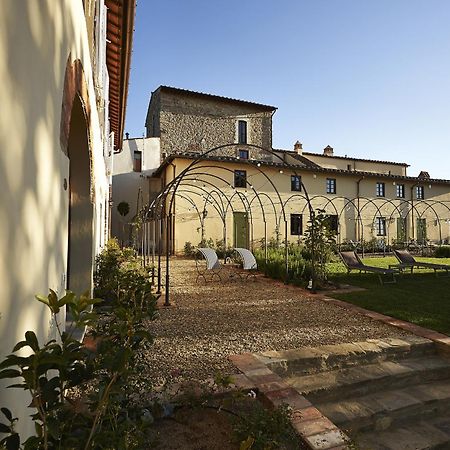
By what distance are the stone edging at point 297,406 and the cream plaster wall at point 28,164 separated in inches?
71.6

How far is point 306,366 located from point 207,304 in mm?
3086

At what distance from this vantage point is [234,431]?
2283 millimetres

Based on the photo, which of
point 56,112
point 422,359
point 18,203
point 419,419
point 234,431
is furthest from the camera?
point 422,359

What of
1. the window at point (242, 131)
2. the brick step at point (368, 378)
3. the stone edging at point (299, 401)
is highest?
the window at point (242, 131)

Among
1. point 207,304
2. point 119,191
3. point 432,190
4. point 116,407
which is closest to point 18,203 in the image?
point 116,407

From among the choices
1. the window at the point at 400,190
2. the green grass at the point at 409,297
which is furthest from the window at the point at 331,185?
the green grass at the point at 409,297

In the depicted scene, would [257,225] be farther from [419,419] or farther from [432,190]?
[419,419]

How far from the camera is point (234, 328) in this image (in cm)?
497

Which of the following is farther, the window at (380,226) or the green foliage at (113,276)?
the window at (380,226)

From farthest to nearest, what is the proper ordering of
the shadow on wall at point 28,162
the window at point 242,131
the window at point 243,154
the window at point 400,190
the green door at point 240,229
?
1. the window at point 242,131
2. the window at point 243,154
3. the window at point 400,190
4. the green door at point 240,229
5. the shadow on wall at point 28,162

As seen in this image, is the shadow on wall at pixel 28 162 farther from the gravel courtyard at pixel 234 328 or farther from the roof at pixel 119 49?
the roof at pixel 119 49

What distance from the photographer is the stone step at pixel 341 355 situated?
368 centimetres

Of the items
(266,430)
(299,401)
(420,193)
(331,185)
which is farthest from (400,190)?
(266,430)

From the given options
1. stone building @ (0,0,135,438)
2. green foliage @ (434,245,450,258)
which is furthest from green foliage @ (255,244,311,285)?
green foliage @ (434,245,450,258)
